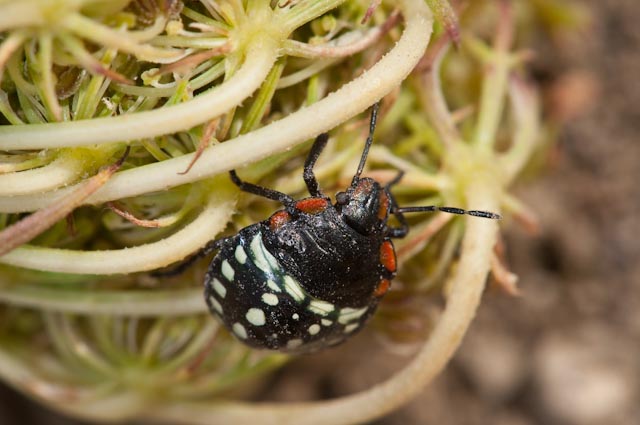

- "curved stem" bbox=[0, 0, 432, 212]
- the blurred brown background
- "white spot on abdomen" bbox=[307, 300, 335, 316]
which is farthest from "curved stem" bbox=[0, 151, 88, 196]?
the blurred brown background

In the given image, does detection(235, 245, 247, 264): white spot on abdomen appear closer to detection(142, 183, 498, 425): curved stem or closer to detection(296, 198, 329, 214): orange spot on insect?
detection(296, 198, 329, 214): orange spot on insect

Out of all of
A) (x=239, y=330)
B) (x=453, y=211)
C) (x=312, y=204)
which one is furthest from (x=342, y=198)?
(x=239, y=330)

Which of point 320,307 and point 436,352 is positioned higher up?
point 320,307

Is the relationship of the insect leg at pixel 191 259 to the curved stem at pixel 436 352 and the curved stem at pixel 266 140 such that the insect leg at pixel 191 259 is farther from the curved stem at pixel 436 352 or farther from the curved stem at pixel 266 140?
the curved stem at pixel 436 352

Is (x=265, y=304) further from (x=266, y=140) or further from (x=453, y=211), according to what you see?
(x=453, y=211)

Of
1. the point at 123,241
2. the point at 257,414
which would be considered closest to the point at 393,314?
the point at 257,414
